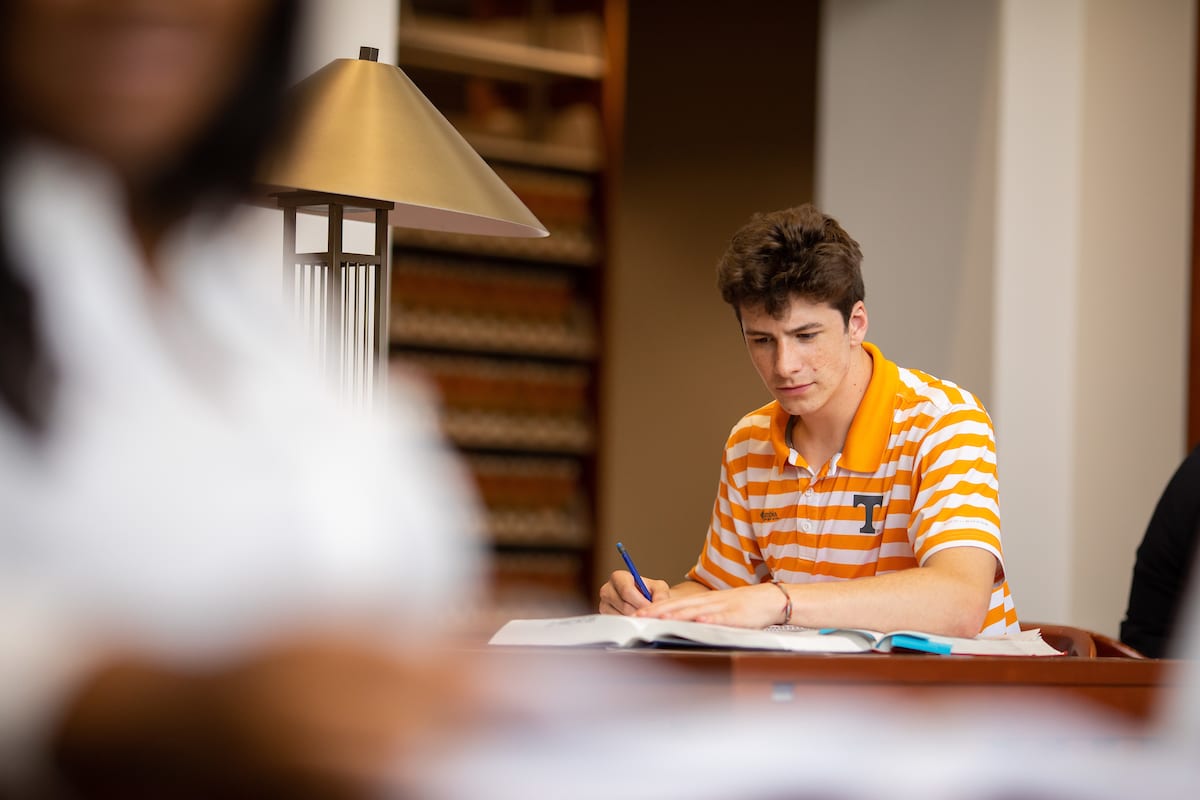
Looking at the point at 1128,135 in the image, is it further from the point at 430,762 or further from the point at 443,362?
the point at 430,762

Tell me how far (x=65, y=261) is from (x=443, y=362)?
3.84 m

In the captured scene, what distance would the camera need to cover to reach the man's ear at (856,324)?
6.89 feet

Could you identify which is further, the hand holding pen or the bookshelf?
the bookshelf

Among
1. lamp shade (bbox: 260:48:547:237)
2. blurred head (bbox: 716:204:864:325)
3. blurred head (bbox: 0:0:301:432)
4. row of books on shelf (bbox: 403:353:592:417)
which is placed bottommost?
row of books on shelf (bbox: 403:353:592:417)

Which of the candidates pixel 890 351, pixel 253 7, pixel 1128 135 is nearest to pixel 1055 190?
pixel 1128 135

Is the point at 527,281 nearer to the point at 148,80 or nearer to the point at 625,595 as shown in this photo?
the point at 625,595

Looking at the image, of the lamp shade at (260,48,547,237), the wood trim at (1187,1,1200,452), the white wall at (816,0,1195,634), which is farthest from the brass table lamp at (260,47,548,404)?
the wood trim at (1187,1,1200,452)

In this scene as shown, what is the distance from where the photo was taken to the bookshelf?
13.6ft

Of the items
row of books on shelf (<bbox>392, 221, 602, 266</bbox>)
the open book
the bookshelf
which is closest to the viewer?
the open book

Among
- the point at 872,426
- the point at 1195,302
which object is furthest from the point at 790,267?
the point at 1195,302

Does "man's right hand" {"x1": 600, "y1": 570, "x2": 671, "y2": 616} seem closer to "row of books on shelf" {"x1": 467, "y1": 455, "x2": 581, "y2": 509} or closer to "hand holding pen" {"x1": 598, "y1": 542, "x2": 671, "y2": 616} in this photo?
"hand holding pen" {"x1": 598, "y1": 542, "x2": 671, "y2": 616}

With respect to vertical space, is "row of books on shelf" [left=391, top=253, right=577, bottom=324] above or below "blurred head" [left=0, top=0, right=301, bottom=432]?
above

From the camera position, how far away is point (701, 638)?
117 centimetres

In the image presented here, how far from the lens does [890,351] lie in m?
3.87
